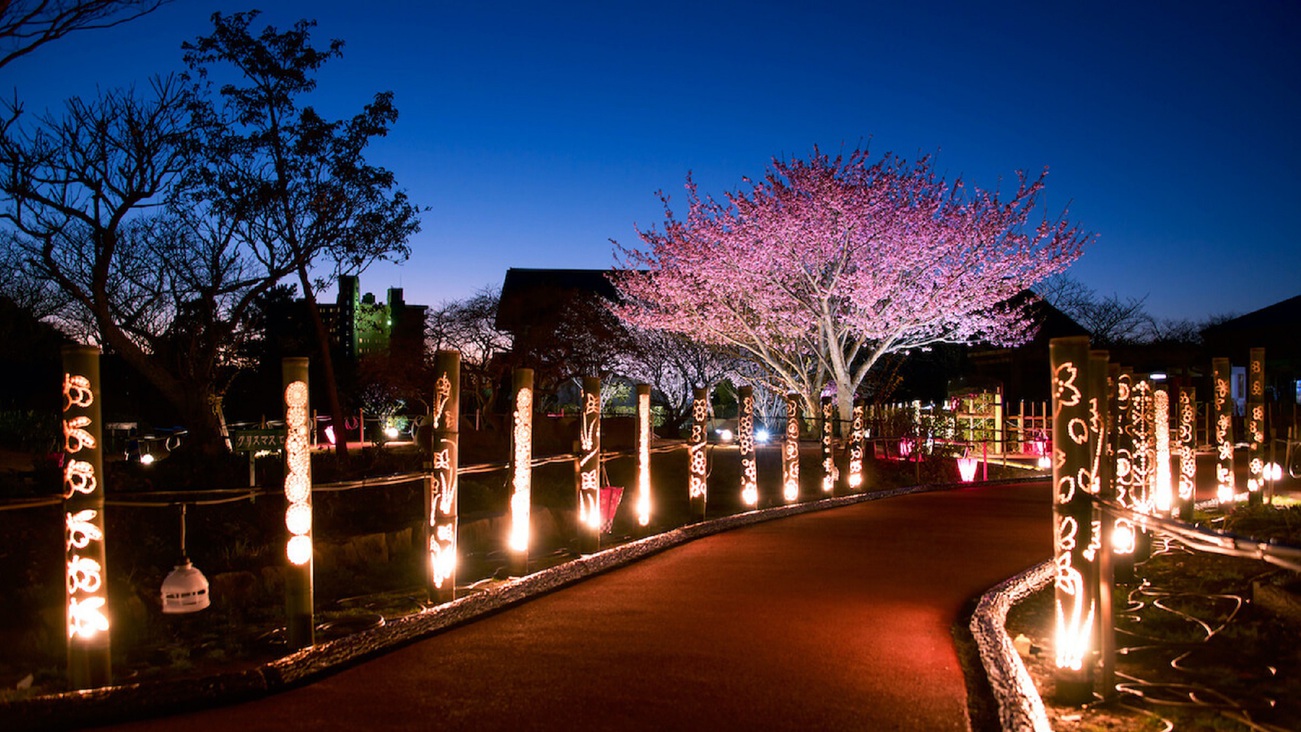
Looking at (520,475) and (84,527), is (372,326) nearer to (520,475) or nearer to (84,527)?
(520,475)

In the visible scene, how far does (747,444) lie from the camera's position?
1428 centimetres

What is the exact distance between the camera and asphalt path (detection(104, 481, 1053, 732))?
4781mm

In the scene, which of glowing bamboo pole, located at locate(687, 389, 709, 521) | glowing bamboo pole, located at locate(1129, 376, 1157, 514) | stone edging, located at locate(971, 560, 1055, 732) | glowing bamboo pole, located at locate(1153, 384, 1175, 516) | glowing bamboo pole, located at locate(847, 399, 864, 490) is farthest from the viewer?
glowing bamboo pole, located at locate(847, 399, 864, 490)

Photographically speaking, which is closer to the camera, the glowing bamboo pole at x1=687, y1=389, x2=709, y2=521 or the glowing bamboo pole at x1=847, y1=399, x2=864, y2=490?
the glowing bamboo pole at x1=687, y1=389, x2=709, y2=521

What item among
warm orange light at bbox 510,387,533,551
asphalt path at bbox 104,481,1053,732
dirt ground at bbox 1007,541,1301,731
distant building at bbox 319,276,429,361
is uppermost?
distant building at bbox 319,276,429,361

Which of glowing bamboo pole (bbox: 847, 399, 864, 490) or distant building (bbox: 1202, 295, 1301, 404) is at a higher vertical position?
distant building (bbox: 1202, 295, 1301, 404)

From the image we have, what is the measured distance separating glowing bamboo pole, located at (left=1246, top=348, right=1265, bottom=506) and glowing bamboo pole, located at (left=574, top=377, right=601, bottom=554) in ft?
28.6

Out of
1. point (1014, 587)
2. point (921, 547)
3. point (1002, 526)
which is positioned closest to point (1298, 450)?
point (1002, 526)

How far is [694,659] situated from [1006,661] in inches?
72.4

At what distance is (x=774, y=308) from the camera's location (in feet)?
82.0

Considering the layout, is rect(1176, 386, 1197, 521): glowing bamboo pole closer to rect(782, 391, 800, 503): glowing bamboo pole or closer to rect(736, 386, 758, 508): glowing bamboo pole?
rect(782, 391, 800, 503): glowing bamboo pole

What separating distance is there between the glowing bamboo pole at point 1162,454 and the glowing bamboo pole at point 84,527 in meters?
10.3

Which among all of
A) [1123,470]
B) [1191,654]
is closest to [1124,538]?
[1123,470]

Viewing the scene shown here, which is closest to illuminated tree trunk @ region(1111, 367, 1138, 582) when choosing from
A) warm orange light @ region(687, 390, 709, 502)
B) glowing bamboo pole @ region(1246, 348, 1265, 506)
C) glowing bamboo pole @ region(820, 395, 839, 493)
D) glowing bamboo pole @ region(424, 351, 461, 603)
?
glowing bamboo pole @ region(1246, 348, 1265, 506)
